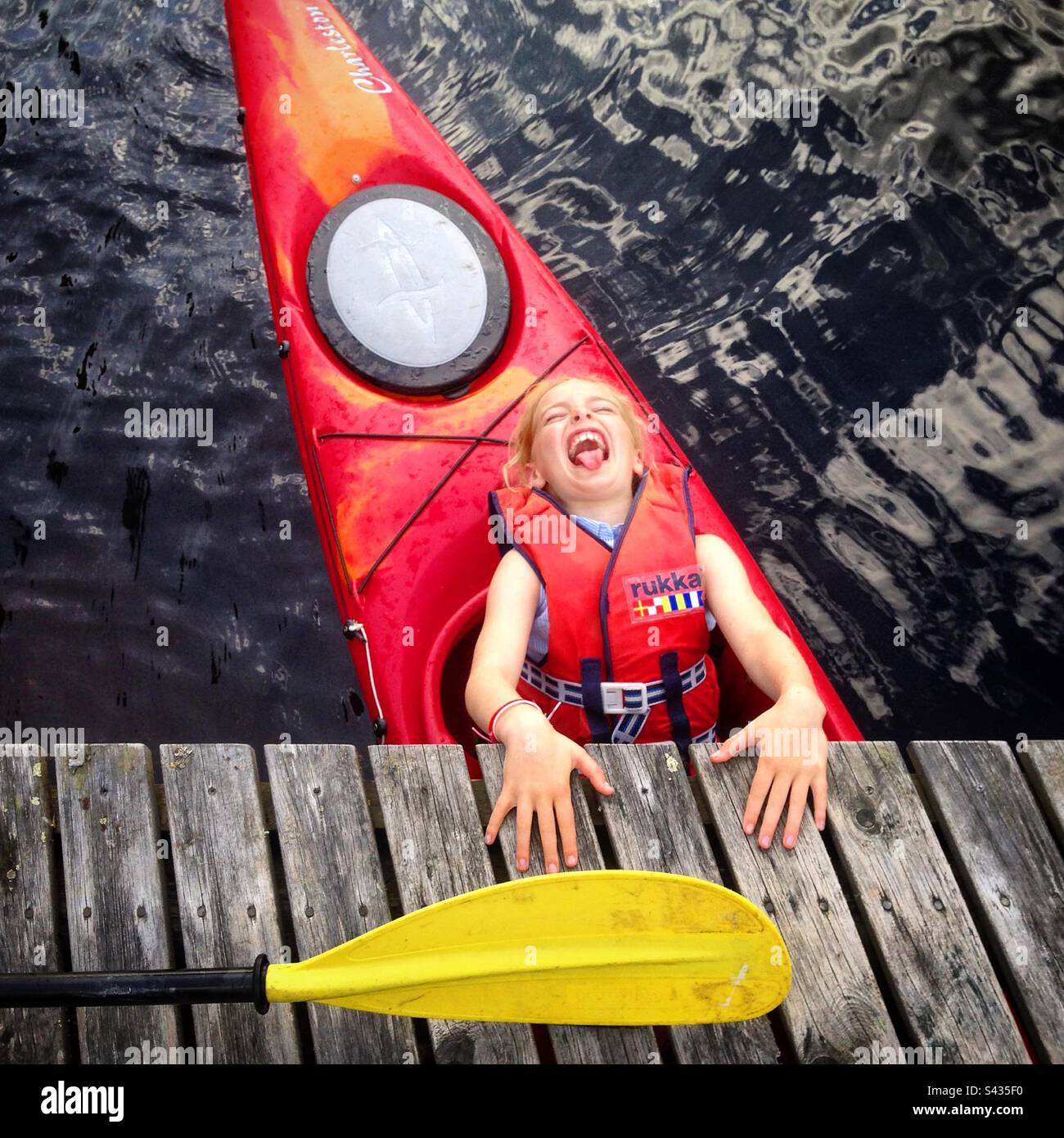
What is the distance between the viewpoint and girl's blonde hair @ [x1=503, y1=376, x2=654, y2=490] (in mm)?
2498

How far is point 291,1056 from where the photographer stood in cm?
177

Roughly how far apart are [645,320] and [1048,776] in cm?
251

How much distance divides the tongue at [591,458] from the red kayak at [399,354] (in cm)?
60

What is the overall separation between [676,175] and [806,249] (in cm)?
66

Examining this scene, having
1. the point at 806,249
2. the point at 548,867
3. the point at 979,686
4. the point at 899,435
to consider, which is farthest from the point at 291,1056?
the point at 806,249

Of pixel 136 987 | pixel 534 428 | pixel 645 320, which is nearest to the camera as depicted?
pixel 136 987

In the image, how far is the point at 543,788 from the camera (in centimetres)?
186

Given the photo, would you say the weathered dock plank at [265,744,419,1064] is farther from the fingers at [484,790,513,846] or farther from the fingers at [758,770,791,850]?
the fingers at [758,770,791,850]

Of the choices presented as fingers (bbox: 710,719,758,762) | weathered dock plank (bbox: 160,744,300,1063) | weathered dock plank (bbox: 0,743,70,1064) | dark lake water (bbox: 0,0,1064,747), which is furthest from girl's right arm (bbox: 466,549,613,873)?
dark lake water (bbox: 0,0,1064,747)

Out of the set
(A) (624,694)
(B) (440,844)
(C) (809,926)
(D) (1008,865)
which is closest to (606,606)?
(A) (624,694)

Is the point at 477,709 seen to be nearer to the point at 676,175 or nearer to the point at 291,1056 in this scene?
the point at 291,1056

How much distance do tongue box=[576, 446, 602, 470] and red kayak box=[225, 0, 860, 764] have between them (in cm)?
60

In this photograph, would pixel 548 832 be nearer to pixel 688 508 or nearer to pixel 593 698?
pixel 593 698

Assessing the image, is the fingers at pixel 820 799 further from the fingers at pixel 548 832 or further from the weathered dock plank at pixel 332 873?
the weathered dock plank at pixel 332 873
